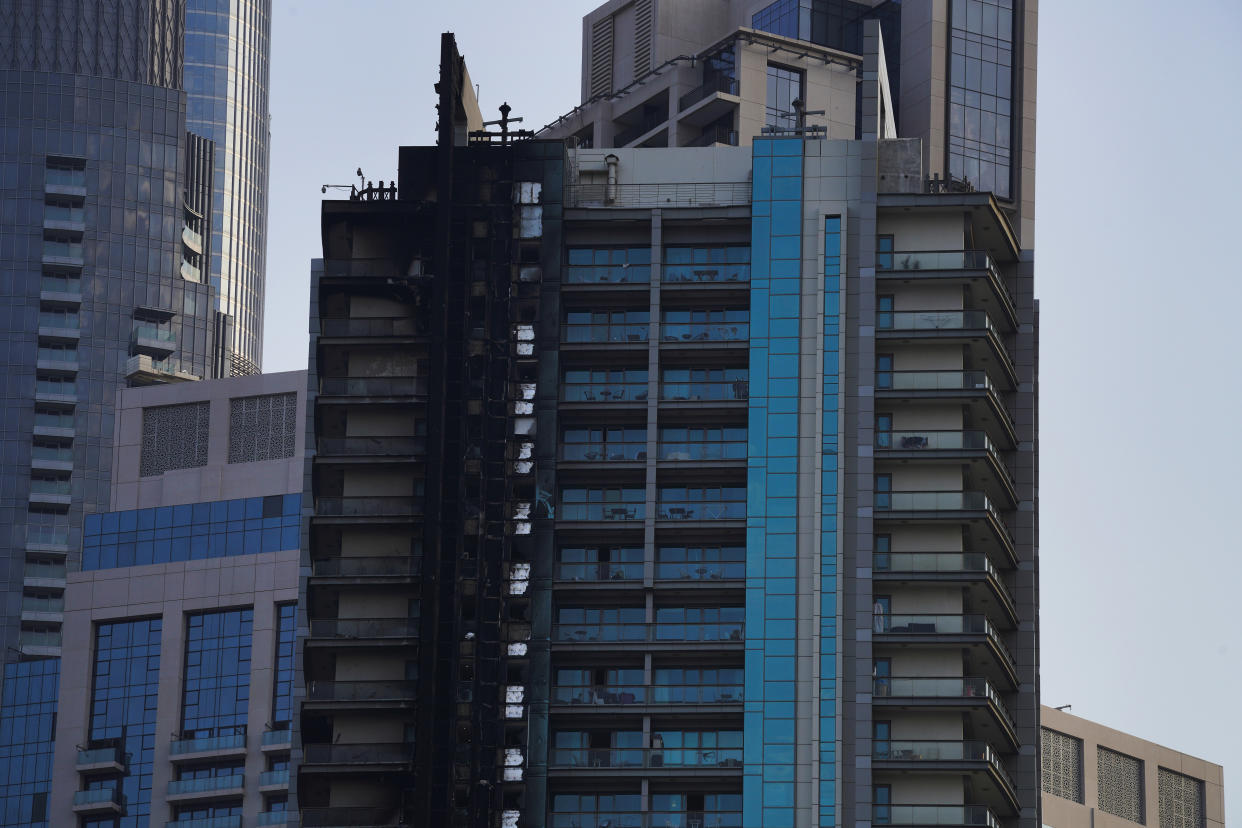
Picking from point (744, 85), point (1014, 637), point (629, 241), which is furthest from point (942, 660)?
point (744, 85)

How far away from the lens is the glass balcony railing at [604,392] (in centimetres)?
13175

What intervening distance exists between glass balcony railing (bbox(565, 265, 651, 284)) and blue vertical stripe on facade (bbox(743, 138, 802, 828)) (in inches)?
252

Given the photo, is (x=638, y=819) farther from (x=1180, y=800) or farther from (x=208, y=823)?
(x=1180, y=800)

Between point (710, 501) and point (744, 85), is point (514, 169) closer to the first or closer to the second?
point (710, 501)

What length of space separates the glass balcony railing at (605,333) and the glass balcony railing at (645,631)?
16.0m

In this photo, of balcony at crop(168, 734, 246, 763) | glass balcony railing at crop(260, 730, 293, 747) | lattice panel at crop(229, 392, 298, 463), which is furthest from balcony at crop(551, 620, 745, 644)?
lattice panel at crop(229, 392, 298, 463)

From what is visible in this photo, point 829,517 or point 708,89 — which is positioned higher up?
point 708,89

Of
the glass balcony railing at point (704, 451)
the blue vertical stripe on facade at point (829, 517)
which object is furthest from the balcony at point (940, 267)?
the glass balcony railing at point (704, 451)

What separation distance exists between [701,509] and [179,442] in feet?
264

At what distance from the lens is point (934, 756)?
411 ft

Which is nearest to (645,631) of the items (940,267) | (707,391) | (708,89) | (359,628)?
(707,391)

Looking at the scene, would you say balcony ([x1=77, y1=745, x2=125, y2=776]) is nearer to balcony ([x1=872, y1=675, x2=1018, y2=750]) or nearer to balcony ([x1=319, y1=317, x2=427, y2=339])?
balcony ([x1=319, y1=317, x2=427, y2=339])

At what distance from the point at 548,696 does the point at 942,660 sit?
21.3 metres

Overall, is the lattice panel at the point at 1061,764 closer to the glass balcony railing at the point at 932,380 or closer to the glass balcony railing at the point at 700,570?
the glass balcony railing at the point at 932,380
